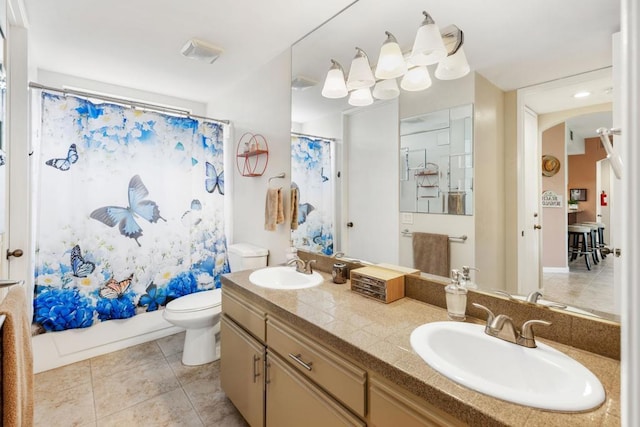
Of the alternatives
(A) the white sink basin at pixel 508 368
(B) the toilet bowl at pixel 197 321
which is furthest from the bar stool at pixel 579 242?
(B) the toilet bowl at pixel 197 321

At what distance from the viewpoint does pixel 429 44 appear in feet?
4.31

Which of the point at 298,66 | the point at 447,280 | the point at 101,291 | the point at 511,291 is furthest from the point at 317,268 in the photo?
the point at 101,291

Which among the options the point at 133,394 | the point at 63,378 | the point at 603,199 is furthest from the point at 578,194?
the point at 63,378

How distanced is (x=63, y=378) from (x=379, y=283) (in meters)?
2.42

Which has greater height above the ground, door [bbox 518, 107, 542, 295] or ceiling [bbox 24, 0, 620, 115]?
ceiling [bbox 24, 0, 620, 115]

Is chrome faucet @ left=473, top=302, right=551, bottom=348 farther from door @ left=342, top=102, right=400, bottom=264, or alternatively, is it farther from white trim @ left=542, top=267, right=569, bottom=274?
door @ left=342, top=102, right=400, bottom=264

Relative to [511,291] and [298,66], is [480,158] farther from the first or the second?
[298,66]

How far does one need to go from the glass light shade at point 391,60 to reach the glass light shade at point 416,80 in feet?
0.14

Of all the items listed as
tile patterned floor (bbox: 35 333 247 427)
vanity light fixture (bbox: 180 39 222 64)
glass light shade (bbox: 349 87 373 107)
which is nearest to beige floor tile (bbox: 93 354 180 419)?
tile patterned floor (bbox: 35 333 247 427)

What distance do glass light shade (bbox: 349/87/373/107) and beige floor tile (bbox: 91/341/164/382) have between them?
247 centimetres

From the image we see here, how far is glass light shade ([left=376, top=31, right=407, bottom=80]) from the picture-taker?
58.9 inches

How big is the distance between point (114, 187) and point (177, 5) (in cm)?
149

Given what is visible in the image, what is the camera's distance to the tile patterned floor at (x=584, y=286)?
0.99 metres
